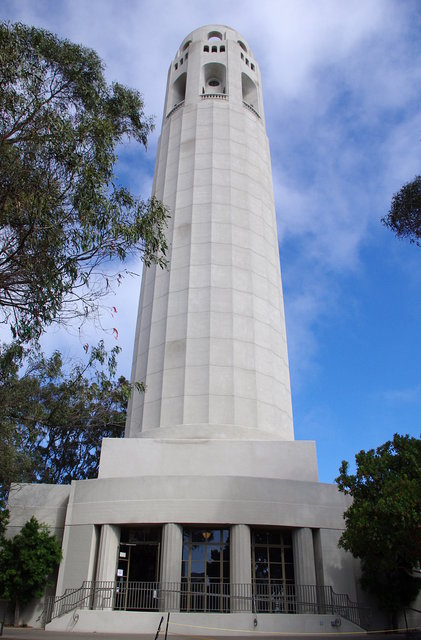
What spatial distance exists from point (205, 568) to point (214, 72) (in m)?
33.4

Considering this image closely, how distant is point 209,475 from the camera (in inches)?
888

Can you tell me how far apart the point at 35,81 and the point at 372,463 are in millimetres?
16486

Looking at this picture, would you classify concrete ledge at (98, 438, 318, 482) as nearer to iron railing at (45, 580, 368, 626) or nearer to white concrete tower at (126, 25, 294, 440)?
white concrete tower at (126, 25, 294, 440)

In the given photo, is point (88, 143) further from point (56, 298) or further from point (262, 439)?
point (262, 439)

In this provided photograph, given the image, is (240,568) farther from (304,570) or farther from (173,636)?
(173,636)

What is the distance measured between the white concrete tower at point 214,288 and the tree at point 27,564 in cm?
678

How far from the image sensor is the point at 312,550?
71.6 feet

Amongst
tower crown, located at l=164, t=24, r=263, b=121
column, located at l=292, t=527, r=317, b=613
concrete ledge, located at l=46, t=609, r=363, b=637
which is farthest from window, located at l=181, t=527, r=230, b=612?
tower crown, located at l=164, t=24, r=263, b=121

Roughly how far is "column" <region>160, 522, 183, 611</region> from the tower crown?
2759 cm

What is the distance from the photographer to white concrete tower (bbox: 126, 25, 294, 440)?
26656 millimetres

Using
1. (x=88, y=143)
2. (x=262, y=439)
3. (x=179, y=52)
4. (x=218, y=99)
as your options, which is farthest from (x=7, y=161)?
(x=179, y=52)

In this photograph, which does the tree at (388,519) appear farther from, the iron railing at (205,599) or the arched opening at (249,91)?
the arched opening at (249,91)

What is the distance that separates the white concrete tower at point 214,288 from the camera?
87.5ft

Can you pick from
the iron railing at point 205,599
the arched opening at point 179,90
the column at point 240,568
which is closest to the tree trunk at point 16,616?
the iron railing at point 205,599
